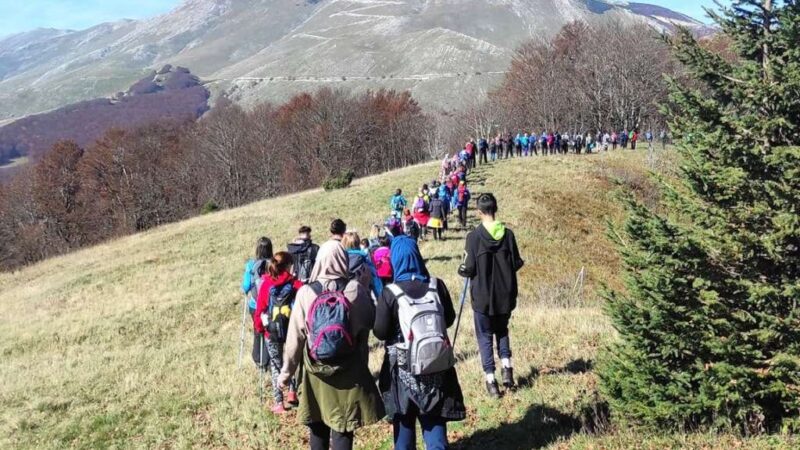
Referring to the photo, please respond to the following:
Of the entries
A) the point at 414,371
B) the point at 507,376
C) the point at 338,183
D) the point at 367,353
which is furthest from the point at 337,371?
the point at 338,183

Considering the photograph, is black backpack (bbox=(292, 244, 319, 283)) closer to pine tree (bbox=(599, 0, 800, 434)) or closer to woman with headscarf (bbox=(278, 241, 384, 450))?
woman with headscarf (bbox=(278, 241, 384, 450))

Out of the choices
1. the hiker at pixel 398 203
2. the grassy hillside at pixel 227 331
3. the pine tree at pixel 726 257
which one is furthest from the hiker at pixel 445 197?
the pine tree at pixel 726 257

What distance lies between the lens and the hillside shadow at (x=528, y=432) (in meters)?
5.42

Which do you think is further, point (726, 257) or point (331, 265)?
point (726, 257)

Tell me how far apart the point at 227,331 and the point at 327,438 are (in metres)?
11.3

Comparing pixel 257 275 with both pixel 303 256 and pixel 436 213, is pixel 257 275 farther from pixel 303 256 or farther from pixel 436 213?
pixel 436 213

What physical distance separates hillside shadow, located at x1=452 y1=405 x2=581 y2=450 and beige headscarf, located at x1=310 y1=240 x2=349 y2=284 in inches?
92.9

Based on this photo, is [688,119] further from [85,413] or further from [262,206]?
[262,206]

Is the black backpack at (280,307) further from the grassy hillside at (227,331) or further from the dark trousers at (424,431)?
the dark trousers at (424,431)

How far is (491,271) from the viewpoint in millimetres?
6191

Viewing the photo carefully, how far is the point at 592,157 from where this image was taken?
3581 centimetres

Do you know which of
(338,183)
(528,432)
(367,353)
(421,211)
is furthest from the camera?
(338,183)

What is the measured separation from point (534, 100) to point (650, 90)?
486 inches

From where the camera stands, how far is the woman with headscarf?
4453 mm
